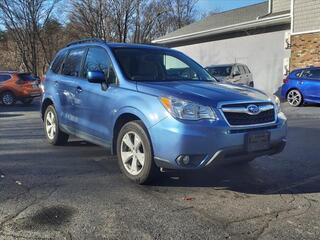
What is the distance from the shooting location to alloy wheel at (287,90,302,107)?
1648 cm

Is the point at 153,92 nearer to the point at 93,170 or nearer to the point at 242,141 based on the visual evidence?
the point at 242,141

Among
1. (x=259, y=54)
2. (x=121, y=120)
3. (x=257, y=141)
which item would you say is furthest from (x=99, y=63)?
(x=259, y=54)

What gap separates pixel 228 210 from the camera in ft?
15.6

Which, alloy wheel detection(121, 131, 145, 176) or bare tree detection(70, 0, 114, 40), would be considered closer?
alloy wheel detection(121, 131, 145, 176)

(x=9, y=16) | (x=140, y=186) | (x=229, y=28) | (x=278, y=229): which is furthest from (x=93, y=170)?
(x=9, y=16)

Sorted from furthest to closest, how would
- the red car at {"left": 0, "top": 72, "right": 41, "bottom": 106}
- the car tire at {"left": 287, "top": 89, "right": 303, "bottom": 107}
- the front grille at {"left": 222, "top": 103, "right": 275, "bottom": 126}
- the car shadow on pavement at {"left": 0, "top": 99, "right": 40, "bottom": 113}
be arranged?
1. the red car at {"left": 0, "top": 72, "right": 41, "bottom": 106}
2. the car shadow on pavement at {"left": 0, "top": 99, "right": 40, "bottom": 113}
3. the car tire at {"left": 287, "top": 89, "right": 303, "bottom": 107}
4. the front grille at {"left": 222, "top": 103, "right": 275, "bottom": 126}

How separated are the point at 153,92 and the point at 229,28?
20.5 metres

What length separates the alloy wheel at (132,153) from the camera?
5.61m

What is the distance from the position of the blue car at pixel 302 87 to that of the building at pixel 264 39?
4308 mm

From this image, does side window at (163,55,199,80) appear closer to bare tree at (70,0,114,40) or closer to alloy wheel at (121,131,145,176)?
alloy wheel at (121,131,145,176)

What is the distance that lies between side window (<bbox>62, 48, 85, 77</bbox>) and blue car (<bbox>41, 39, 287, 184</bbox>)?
2 cm

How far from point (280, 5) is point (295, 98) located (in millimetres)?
10830

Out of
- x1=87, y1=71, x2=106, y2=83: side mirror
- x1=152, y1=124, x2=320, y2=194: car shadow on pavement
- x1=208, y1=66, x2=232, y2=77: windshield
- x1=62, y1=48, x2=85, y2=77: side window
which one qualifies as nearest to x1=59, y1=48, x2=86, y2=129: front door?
x1=62, y1=48, x2=85, y2=77: side window

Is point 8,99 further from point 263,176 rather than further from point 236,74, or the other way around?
point 263,176
